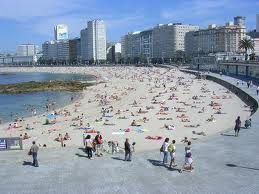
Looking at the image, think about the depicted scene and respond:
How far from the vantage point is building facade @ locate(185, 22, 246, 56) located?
514ft

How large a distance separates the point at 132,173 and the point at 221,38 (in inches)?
5904

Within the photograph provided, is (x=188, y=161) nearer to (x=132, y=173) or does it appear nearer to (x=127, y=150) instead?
(x=132, y=173)

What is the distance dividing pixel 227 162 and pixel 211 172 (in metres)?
1.37

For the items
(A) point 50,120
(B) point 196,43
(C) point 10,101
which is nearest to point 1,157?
(A) point 50,120

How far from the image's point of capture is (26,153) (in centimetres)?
1633

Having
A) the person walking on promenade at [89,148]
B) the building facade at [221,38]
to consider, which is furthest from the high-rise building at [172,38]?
the person walking on promenade at [89,148]

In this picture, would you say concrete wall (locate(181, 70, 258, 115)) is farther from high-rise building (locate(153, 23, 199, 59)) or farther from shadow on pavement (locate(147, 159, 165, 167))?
high-rise building (locate(153, 23, 199, 59))

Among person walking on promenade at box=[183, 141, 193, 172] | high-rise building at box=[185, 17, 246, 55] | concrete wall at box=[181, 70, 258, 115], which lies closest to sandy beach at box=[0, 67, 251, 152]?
concrete wall at box=[181, 70, 258, 115]

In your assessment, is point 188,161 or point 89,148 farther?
point 89,148

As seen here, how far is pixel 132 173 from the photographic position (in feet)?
44.6

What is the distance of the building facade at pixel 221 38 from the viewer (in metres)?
157

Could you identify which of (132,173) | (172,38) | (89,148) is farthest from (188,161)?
(172,38)

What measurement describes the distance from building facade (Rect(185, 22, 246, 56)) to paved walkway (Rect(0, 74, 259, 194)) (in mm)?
140391

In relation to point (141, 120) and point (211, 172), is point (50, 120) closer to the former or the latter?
point (141, 120)
